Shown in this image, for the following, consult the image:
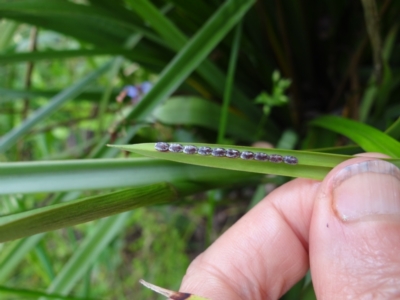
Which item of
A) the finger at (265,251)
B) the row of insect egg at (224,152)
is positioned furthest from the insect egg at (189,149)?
the finger at (265,251)

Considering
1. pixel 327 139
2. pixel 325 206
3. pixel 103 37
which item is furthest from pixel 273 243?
pixel 103 37

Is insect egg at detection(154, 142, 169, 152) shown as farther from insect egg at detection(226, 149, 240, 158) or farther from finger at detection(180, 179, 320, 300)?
finger at detection(180, 179, 320, 300)

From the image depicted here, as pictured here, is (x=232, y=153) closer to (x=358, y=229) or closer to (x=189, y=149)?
(x=189, y=149)

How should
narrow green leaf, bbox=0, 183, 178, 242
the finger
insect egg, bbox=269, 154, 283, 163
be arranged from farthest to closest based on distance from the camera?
the finger → insect egg, bbox=269, 154, 283, 163 → narrow green leaf, bbox=0, 183, 178, 242

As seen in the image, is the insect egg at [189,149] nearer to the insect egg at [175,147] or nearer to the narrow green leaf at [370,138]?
the insect egg at [175,147]

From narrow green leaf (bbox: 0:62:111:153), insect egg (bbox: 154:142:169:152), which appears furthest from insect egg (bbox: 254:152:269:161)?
narrow green leaf (bbox: 0:62:111:153)

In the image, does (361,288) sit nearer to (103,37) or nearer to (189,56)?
(189,56)

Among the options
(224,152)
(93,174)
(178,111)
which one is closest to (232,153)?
(224,152)

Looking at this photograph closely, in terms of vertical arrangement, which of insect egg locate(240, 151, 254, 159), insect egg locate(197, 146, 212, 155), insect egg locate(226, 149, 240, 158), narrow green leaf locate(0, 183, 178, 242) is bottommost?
narrow green leaf locate(0, 183, 178, 242)
